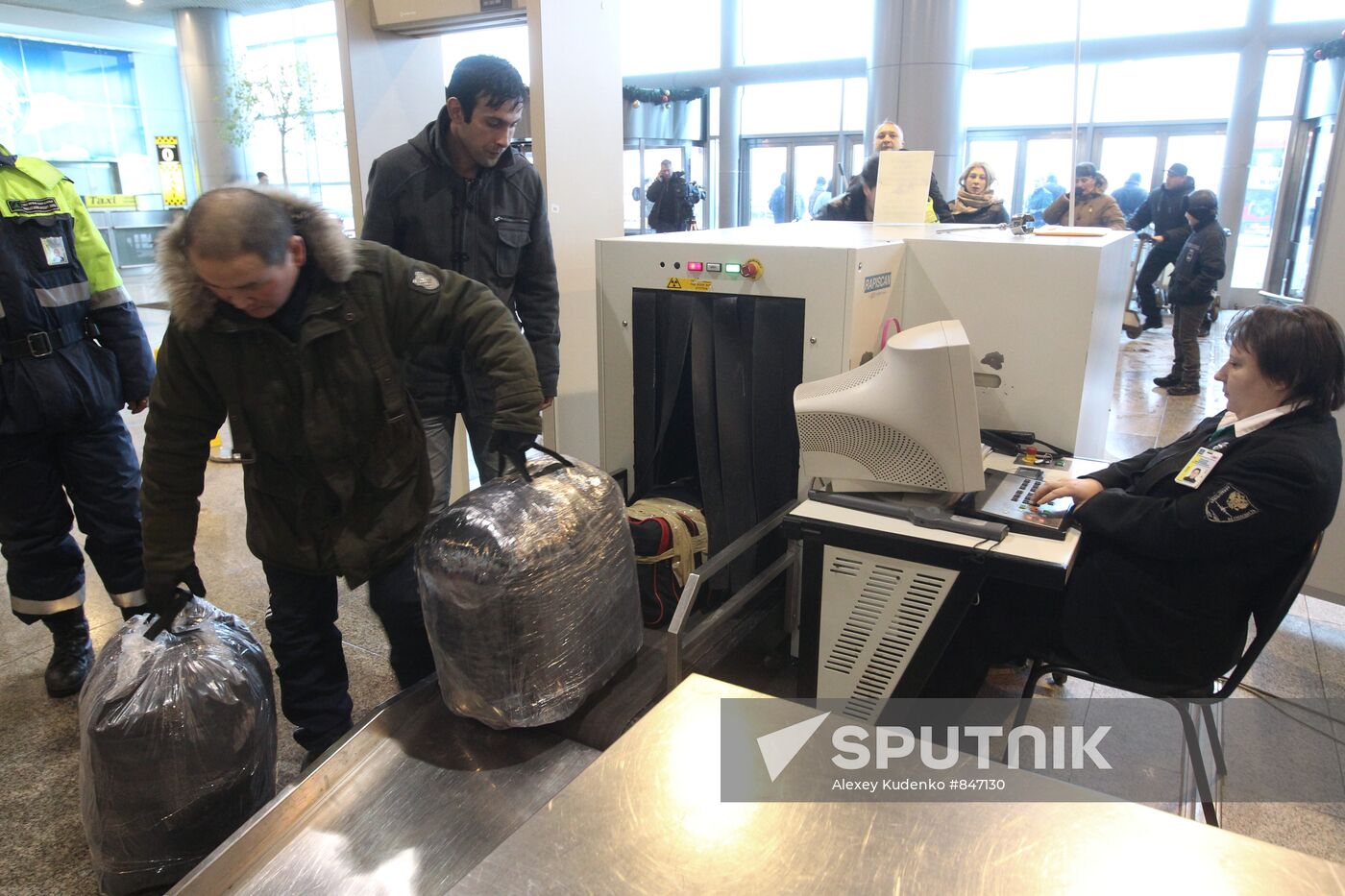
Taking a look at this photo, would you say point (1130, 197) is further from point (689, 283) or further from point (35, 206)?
point (35, 206)

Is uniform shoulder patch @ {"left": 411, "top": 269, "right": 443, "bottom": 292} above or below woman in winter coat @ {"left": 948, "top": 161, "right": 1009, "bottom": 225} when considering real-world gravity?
below

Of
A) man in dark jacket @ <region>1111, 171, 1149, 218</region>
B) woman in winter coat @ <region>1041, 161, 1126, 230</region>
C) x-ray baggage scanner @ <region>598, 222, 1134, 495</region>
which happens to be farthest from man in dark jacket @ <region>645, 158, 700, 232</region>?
x-ray baggage scanner @ <region>598, 222, 1134, 495</region>

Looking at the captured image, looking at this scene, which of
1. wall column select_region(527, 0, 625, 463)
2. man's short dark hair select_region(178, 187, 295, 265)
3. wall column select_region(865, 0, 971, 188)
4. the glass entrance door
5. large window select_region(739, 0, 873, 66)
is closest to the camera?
man's short dark hair select_region(178, 187, 295, 265)

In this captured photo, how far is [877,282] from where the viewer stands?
2.28m

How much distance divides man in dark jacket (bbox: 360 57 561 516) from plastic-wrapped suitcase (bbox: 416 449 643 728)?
1.46 ft

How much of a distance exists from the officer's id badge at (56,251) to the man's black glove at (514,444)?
4.38 feet

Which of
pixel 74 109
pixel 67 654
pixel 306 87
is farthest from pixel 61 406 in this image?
pixel 74 109

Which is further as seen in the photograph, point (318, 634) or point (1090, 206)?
point (1090, 206)

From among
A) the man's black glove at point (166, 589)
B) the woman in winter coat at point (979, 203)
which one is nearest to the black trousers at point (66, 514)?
the man's black glove at point (166, 589)

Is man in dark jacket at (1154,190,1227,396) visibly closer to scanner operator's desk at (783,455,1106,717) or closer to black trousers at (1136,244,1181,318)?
black trousers at (1136,244,1181,318)

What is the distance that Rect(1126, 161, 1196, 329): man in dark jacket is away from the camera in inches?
279

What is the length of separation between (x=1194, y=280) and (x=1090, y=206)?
0.84m

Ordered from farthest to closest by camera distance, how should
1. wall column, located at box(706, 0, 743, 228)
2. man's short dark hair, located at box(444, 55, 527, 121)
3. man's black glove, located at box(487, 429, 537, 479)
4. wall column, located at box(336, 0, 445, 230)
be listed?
wall column, located at box(706, 0, 743, 228), wall column, located at box(336, 0, 445, 230), man's short dark hair, located at box(444, 55, 527, 121), man's black glove, located at box(487, 429, 537, 479)

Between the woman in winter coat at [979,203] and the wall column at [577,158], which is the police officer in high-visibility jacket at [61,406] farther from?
the woman in winter coat at [979,203]
